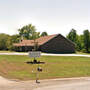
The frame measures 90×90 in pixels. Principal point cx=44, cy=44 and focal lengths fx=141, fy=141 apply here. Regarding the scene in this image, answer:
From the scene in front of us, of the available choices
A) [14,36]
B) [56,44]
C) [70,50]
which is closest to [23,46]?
[56,44]

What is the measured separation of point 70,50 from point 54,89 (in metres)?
45.8

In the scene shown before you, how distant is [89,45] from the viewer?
73750 millimetres

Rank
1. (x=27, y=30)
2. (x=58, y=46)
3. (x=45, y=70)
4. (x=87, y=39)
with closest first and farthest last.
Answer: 1. (x=45, y=70)
2. (x=58, y=46)
3. (x=87, y=39)
4. (x=27, y=30)

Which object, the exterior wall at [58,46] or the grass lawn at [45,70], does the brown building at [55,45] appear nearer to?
the exterior wall at [58,46]

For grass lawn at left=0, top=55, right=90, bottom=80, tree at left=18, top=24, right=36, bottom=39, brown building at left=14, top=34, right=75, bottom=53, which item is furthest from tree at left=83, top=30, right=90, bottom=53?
grass lawn at left=0, top=55, right=90, bottom=80

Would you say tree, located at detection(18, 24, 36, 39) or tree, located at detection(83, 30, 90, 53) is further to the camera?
tree, located at detection(18, 24, 36, 39)

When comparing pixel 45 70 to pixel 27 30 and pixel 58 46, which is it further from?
pixel 27 30

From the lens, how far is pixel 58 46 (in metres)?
53.8

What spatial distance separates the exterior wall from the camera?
52.1 m

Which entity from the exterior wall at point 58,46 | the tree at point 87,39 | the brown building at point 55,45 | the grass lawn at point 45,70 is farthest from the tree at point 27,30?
the grass lawn at point 45,70

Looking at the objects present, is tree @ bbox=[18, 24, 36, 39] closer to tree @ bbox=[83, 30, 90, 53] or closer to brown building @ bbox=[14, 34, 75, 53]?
tree @ bbox=[83, 30, 90, 53]

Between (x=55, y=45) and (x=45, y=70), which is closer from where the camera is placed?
(x=45, y=70)

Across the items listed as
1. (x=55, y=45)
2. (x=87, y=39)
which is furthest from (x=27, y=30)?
(x=55, y=45)

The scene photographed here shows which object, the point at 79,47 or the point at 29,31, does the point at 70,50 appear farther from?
the point at 29,31
